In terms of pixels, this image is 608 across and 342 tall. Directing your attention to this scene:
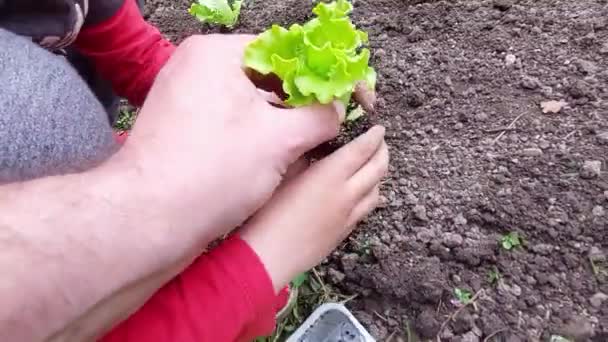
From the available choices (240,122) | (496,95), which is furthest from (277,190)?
(496,95)

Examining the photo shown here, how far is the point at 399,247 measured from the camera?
1.53 m

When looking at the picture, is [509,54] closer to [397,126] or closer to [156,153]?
[397,126]

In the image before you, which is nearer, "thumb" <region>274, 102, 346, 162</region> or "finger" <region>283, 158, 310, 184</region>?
"thumb" <region>274, 102, 346, 162</region>

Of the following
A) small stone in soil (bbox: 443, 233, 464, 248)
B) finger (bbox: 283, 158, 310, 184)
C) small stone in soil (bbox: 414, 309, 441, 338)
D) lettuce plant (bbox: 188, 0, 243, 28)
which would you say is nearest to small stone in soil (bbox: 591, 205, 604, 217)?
small stone in soil (bbox: 443, 233, 464, 248)

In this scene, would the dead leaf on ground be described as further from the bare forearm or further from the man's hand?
the bare forearm

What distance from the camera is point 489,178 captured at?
1538 mm

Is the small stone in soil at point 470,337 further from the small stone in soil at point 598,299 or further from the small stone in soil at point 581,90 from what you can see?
the small stone in soil at point 581,90

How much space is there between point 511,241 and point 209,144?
0.70 m

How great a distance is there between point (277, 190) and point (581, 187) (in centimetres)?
63

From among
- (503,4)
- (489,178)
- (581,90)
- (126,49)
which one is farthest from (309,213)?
(503,4)

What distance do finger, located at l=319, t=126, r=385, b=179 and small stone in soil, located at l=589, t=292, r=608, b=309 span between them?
1.59ft

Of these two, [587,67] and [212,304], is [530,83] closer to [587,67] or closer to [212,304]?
[587,67]

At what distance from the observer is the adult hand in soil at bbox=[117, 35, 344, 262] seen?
0.99m

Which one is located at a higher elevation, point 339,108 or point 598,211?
point 339,108
